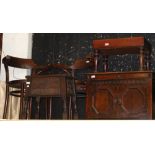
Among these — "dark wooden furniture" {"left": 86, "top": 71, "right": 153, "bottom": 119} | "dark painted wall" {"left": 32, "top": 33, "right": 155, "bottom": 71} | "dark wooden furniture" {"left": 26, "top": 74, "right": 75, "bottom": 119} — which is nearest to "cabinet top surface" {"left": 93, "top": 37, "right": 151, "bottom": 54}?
"dark wooden furniture" {"left": 86, "top": 71, "right": 153, "bottom": 119}

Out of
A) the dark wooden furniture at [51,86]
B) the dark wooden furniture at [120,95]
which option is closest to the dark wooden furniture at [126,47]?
→ the dark wooden furniture at [120,95]

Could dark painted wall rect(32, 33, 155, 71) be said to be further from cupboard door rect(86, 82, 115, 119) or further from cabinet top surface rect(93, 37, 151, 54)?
cupboard door rect(86, 82, 115, 119)

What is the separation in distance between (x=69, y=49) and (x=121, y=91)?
1.66 meters

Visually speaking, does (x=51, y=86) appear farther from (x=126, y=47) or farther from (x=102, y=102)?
(x=126, y=47)

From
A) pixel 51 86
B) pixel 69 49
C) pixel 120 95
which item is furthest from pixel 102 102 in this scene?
pixel 69 49

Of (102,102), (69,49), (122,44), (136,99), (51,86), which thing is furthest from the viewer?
(69,49)

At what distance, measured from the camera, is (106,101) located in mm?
3869

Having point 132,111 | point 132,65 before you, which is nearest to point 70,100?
point 132,111

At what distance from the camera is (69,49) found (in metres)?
5.23

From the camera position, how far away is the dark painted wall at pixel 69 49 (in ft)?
16.3

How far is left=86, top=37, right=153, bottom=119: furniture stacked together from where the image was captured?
3703 mm
